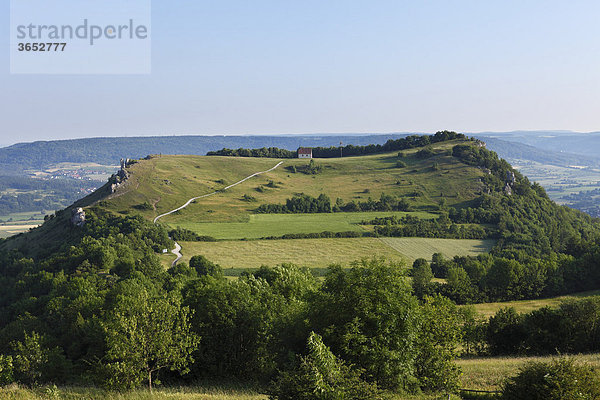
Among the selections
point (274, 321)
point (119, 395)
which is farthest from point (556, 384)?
point (119, 395)

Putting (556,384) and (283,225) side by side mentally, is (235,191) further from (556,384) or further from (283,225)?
(556,384)

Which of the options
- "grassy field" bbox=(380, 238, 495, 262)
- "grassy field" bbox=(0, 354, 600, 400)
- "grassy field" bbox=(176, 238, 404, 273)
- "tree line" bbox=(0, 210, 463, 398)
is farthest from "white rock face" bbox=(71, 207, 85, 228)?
"grassy field" bbox=(0, 354, 600, 400)

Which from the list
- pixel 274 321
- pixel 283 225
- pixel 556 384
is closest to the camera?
pixel 556 384

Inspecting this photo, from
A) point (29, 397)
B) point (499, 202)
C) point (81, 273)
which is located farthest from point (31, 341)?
point (499, 202)

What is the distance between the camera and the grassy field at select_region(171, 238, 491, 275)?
11350 centimetres

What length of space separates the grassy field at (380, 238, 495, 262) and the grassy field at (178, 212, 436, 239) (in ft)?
48.1

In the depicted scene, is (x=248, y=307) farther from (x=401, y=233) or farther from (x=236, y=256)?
(x=401, y=233)

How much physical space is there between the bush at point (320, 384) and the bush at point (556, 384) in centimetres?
731

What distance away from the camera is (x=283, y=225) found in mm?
148000

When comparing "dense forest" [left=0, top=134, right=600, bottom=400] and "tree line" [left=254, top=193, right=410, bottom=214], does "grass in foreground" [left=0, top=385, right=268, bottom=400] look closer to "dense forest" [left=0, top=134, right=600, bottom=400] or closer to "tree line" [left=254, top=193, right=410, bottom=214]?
"dense forest" [left=0, top=134, right=600, bottom=400]

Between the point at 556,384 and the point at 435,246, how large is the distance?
111653mm

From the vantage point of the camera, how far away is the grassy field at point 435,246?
124062 millimetres

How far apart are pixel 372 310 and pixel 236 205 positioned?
461ft

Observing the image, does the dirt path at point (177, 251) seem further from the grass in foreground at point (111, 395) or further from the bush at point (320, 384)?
the bush at point (320, 384)
